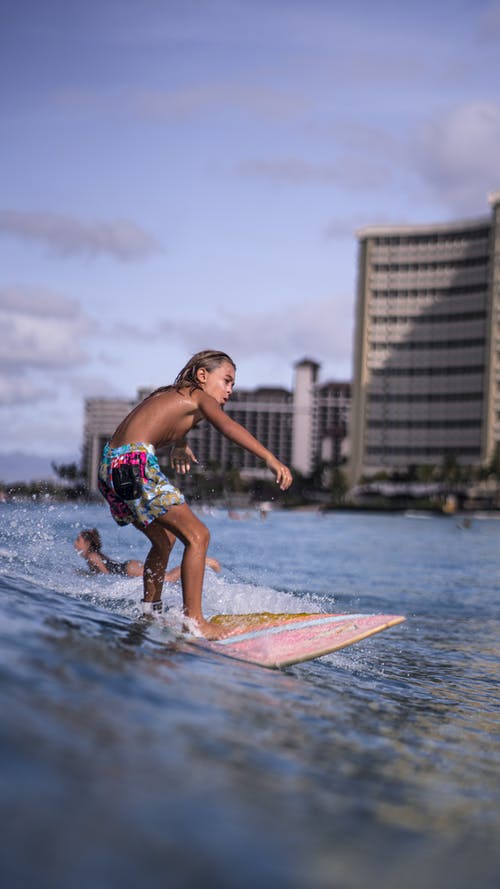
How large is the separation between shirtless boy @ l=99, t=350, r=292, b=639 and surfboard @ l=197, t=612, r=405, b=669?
0.25m

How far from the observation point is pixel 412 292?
150 metres

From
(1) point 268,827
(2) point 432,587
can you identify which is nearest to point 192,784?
(1) point 268,827

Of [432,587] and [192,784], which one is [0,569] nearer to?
[192,784]

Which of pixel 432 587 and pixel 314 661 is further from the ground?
pixel 314 661

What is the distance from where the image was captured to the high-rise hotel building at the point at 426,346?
138 meters

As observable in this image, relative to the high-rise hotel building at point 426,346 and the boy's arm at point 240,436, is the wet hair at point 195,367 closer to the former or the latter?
the boy's arm at point 240,436

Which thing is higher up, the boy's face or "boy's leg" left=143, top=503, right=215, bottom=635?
the boy's face

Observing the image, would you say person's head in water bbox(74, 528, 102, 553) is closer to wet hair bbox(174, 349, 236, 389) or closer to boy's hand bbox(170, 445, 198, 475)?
boy's hand bbox(170, 445, 198, 475)

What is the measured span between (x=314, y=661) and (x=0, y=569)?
2.65 meters

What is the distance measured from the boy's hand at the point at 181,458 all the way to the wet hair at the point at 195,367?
0.63 metres

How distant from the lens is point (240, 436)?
5.50 metres

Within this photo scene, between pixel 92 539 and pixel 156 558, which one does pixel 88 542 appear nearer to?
pixel 92 539

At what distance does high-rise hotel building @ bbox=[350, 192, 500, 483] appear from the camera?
138m

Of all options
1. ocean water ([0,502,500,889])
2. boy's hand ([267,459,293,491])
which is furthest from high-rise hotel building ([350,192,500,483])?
ocean water ([0,502,500,889])
